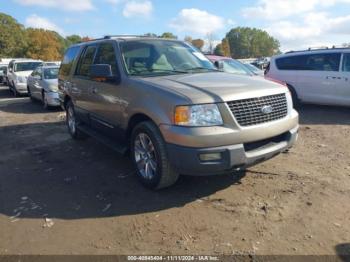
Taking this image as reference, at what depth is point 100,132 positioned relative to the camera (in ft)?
20.4

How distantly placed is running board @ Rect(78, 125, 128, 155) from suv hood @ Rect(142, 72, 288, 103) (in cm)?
109

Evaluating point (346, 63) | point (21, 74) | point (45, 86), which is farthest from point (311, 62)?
point (21, 74)

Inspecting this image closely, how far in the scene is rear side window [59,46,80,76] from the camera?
7.39 meters

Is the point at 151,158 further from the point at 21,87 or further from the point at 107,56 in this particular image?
the point at 21,87

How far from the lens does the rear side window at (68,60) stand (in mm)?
7389

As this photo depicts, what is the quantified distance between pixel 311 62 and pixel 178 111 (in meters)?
7.45

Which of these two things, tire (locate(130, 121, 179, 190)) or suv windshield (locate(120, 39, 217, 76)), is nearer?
tire (locate(130, 121, 179, 190))

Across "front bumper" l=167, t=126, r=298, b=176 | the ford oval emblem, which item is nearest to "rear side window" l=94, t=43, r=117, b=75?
"front bumper" l=167, t=126, r=298, b=176

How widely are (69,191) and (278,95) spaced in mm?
3012

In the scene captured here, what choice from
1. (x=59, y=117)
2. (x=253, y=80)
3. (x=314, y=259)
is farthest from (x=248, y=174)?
(x=59, y=117)

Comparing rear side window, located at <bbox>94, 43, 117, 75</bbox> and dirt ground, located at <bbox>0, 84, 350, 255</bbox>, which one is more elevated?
rear side window, located at <bbox>94, 43, 117, 75</bbox>

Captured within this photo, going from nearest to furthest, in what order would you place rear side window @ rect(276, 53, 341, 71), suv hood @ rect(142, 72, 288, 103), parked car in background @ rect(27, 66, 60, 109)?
suv hood @ rect(142, 72, 288, 103) → rear side window @ rect(276, 53, 341, 71) → parked car in background @ rect(27, 66, 60, 109)

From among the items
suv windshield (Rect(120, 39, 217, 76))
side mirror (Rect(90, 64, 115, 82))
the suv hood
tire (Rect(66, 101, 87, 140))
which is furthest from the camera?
tire (Rect(66, 101, 87, 140))

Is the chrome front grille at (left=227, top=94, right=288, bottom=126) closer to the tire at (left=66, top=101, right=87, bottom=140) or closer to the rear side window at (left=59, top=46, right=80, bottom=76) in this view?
the tire at (left=66, top=101, right=87, bottom=140)
